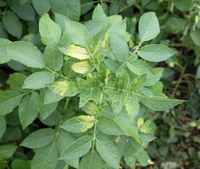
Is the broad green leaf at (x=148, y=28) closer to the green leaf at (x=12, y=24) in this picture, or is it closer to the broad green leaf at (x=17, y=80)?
the broad green leaf at (x=17, y=80)

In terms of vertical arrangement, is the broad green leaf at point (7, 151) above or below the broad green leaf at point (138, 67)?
below

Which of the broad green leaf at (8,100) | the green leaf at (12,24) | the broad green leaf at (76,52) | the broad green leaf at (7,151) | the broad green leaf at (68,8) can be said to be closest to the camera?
the broad green leaf at (76,52)

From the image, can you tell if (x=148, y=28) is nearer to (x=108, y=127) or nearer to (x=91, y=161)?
(x=108, y=127)

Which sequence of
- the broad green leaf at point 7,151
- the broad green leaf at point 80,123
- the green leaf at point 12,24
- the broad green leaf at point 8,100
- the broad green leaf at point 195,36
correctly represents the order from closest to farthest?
the broad green leaf at point 80,123
the broad green leaf at point 8,100
the broad green leaf at point 7,151
the green leaf at point 12,24
the broad green leaf at point 195,36

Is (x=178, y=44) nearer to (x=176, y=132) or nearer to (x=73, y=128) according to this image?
(x=176, y=132)

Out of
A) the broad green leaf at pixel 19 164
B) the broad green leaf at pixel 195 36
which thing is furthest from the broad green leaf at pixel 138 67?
the broad green leaf at pixel 195 36

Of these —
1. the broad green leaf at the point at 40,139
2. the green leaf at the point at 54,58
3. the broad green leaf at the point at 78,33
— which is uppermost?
the broad green leaf at the point at 78,33

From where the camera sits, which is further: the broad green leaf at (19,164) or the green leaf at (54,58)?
the broad green leaf at (19,164)
